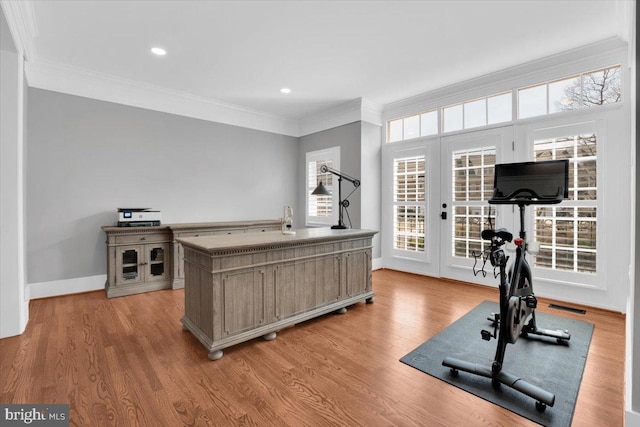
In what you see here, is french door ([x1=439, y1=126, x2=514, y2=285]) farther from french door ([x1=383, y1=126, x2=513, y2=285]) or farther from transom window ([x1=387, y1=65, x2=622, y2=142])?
transom window ([x1=387, y1=65, x2=622, y2=142])

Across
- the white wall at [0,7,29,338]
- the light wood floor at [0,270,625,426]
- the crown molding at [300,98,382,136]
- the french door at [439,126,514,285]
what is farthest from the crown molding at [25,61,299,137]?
the french door at [439,126,514,285]

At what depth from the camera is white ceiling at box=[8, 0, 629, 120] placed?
2.70 meters

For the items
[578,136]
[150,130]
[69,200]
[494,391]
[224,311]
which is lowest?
[494,391]

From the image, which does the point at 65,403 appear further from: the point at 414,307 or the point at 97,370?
the point at 414,307

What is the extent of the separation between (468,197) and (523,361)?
2.53 metres

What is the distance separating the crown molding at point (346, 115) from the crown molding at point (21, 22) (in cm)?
385

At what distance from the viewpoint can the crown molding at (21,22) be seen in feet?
7.76

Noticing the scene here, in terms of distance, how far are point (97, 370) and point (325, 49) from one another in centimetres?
356

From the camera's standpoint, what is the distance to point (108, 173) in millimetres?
4168

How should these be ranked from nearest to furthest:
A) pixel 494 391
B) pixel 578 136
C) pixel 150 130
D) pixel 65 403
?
pixel 65 403, pixel 494 391, pixel 578 136, pixel 150 130

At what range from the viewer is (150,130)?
4.49 metres

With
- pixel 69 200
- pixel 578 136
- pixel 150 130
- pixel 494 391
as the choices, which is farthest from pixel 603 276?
pixel 69 200

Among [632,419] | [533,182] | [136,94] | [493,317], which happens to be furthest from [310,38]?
[632,419]

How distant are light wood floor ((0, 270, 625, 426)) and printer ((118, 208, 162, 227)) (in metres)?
1.18
